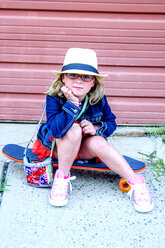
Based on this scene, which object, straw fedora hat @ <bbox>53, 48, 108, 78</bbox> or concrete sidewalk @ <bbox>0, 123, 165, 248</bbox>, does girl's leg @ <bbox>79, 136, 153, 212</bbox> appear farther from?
straw fedora hat @ <bbox>53, 48, 108, 78</bbox>

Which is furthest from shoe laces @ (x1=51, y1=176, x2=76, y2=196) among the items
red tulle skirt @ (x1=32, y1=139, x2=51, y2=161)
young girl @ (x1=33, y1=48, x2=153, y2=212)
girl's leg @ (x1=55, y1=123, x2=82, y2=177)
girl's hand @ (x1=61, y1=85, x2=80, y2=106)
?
girl's hand @ (x1=61, y1=85, x2=80, y2=106)

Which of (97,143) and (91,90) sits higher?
(91,90)

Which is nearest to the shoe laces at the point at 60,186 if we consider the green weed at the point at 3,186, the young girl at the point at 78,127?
the young girl at the point at 78,127

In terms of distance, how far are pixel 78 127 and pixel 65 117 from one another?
125 millimetres

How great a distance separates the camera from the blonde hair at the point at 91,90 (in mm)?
2359

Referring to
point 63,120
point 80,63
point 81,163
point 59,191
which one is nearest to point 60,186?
point 59,191

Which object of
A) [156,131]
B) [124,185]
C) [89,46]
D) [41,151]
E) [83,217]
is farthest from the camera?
[156,131]

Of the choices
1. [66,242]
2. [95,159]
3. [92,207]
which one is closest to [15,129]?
[95,159]

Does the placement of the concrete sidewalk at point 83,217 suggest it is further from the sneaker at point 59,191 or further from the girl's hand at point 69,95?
the girl's hand at point 69,95

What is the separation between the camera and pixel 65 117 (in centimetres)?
222

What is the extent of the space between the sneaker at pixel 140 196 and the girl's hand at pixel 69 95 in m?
0.73

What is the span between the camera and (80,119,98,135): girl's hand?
235cm

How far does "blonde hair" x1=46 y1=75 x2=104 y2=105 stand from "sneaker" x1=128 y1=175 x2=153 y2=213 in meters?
0.67

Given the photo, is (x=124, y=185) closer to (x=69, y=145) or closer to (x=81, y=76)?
(x=69, y=145)
